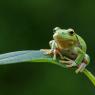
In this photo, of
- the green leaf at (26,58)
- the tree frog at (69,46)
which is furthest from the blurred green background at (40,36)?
the green leaf at (26,58)

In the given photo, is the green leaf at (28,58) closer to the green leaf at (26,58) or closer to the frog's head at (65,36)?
the green leaf at (26,58)

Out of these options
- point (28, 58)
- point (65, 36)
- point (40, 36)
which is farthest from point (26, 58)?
point (40, 36)

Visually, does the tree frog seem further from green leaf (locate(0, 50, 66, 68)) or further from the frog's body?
green leaf (locate(0, 50, 66, 68))

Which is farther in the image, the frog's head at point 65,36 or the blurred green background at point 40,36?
the blurred green background at point 40,36

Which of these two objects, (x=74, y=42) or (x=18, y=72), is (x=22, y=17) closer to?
(x=18, y=72)

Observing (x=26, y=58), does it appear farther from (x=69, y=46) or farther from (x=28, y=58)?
(x=69, y=46)
